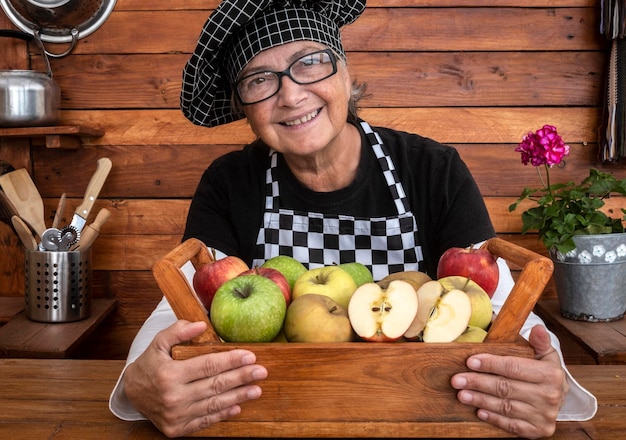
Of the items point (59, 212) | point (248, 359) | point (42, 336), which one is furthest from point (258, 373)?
point (59, 212)

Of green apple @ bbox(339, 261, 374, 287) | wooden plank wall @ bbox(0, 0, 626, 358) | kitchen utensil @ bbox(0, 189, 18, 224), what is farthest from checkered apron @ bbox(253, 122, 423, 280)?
kitchen utensil @ bbox(0, 189, 18, 224)

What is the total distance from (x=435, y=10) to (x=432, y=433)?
1.80 meters

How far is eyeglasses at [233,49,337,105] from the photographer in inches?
53.8

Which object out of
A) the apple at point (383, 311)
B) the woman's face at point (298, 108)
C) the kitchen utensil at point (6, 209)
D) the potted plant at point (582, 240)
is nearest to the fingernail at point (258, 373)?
the apple at point (383, 311)

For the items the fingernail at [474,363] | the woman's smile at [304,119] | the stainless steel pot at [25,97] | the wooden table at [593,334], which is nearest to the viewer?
the fingernail at [474,363]

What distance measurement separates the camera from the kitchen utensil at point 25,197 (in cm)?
223

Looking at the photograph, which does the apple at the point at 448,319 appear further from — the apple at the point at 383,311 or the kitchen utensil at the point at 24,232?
the kitchen utensil at the point at 24,232

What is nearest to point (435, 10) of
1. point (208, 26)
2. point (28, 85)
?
point (208, 26)

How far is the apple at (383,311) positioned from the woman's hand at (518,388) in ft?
0.33

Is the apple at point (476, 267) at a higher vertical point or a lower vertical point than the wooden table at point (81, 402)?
higher

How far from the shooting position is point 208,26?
4.35ft

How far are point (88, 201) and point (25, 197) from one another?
0.26 metres

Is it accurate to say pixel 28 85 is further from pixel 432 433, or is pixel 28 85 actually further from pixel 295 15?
pixel 432 433

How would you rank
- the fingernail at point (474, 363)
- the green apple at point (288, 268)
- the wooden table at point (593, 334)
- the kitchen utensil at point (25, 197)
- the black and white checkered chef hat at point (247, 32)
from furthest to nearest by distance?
the kitchen utensil at point (25, 197) < the wooden table at point (593, 334) < the black and white checkered chef hat at point (247, 32) < the green apple at point (288, 268) < the fingernail at point (474, 363)
